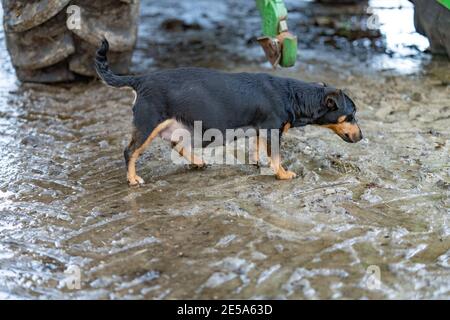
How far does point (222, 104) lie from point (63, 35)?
2605 millimetres

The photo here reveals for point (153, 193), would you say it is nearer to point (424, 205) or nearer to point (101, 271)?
point (101, 271)

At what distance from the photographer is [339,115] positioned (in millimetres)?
4922

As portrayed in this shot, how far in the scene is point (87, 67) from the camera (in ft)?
22.6

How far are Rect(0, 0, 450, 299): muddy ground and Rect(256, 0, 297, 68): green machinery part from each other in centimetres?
75

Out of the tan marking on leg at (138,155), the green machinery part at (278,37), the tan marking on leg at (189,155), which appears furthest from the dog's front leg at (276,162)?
the green machinery part at (278,37)

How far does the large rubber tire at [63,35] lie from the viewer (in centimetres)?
622

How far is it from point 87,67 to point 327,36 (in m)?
3.06

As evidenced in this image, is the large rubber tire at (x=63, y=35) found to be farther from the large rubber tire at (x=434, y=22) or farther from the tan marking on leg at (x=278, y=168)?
the large rubber tire at (x=434, y=22)

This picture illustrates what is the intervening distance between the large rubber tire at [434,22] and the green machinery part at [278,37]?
5.72ft

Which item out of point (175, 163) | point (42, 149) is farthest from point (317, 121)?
point (42, 149)

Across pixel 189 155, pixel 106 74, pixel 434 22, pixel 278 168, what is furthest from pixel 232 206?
pixel 434 22

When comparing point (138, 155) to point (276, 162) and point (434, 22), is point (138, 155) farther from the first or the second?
point (434, 22)

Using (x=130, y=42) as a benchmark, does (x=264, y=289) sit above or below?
below

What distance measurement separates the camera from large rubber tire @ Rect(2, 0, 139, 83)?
622 cm
